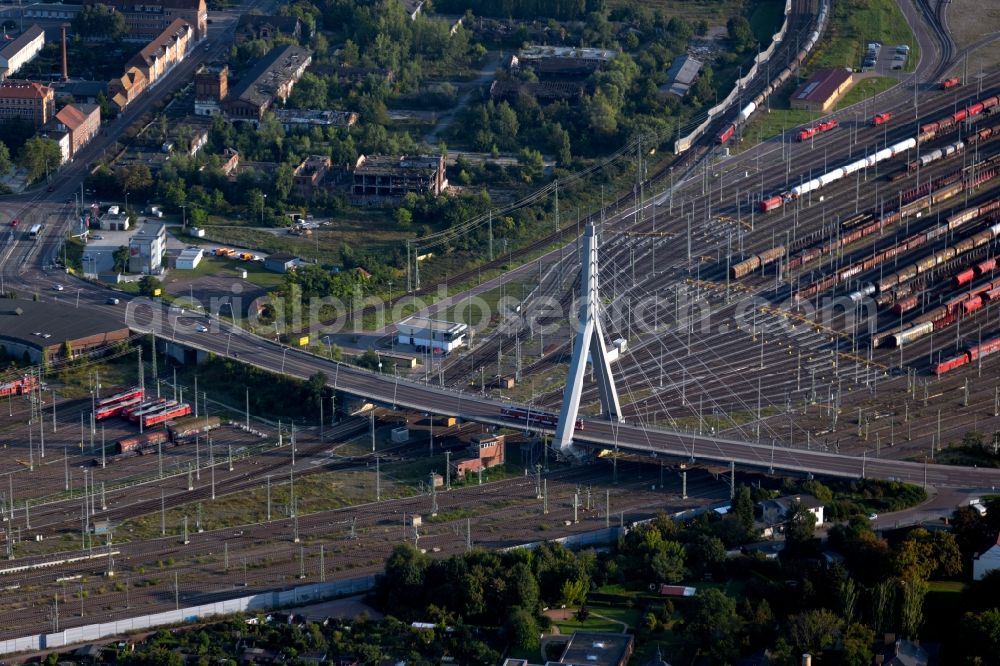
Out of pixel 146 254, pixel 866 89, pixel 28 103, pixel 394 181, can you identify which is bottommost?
pixel 146 254

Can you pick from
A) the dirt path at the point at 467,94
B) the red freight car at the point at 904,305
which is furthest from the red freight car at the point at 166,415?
the dirt path at the point at 467,94

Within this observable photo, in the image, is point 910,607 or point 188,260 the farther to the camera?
Result: point 188,260

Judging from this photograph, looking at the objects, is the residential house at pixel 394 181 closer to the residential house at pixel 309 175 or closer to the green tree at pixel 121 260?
the residential house at pixel 309 175

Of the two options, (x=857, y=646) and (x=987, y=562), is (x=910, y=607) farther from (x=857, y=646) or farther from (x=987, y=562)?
(x=987, y=562)

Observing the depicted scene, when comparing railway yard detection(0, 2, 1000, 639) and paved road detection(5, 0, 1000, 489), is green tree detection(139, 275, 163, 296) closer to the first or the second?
paved road detection(5, 0, 1000, 489)

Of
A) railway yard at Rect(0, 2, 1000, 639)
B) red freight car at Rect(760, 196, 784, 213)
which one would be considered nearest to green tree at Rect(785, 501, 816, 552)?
railway yard at Rect(0, 2, 1000, 639)

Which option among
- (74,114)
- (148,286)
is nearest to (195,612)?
(148,286)
